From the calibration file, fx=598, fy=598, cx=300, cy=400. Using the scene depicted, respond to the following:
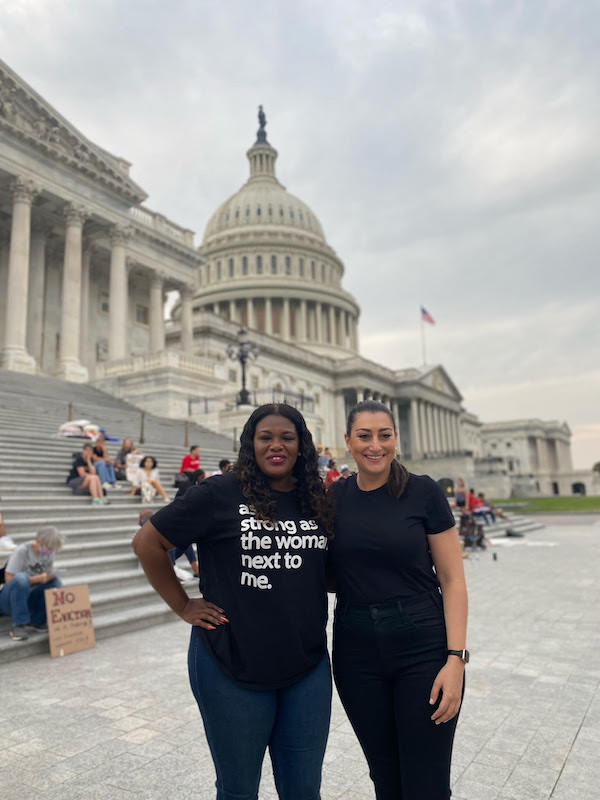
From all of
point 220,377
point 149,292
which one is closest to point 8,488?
point 220,377

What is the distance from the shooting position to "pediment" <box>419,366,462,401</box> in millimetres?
76875

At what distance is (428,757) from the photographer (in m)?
2.39

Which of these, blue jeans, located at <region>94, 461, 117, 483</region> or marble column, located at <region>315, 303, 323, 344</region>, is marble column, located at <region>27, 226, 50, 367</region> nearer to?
blue jeans, located at <region>94, 461, 117, 483</region>

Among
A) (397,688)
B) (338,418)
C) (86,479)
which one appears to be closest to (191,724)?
(397,688)

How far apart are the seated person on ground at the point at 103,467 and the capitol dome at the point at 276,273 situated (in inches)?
2362

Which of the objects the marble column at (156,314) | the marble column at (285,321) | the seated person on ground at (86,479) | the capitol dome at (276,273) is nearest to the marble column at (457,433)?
the capitol dome at (276,273)

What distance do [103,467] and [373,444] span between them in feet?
39.3

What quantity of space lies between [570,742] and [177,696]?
3.17 m

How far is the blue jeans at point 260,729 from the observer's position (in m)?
2.32

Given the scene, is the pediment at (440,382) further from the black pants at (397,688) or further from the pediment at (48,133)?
the black pants at (397,688)

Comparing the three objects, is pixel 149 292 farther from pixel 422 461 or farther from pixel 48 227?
pixel 422 461

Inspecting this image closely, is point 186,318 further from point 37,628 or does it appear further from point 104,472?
point 37,628

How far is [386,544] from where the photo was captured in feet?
8.18

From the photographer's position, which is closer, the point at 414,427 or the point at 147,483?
the point at 147,483
